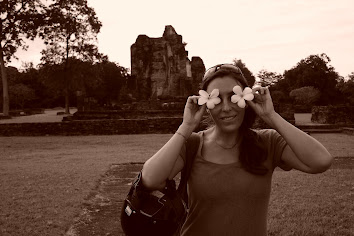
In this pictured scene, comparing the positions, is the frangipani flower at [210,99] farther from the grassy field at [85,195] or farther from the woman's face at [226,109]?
the grassy field at [85,195]

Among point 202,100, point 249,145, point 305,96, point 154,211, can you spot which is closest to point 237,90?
point 202,100

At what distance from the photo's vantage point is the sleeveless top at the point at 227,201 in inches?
68.7

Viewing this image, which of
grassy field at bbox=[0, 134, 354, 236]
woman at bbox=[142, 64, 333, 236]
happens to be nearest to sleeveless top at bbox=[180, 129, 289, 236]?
woman at bbox=[142, 64, 333, 236]

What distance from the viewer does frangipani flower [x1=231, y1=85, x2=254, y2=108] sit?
176 cm

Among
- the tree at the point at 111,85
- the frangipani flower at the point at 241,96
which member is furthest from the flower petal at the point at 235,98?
the tree at the point at 111,85

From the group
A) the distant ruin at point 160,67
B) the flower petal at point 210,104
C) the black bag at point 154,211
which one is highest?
the distant ruin at point 160,67

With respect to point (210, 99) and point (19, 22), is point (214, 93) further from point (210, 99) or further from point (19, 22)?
point (19, 22)

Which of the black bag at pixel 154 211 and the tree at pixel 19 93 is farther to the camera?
the tree at pixel 19 93

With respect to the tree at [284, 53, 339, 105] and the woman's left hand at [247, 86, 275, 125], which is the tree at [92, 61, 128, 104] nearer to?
the tree at [284, 53, 339, 105]

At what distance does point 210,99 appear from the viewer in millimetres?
1786

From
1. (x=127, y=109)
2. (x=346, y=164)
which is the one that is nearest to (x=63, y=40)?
(x=127, y=109)

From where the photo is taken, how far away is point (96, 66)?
1574 inches

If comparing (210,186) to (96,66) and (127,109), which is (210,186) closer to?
(127,109)

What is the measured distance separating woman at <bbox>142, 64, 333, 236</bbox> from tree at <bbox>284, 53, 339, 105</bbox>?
53757 mm
